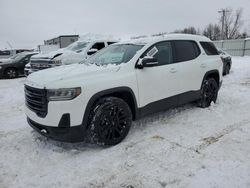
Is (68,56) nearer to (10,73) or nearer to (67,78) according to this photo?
(10,73)

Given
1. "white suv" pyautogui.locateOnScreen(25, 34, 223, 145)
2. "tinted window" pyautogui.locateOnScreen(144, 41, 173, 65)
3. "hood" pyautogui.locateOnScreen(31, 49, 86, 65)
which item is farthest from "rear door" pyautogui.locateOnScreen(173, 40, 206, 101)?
"hood" pyautogui.locateOnScreen(31, 49, 86, 65)

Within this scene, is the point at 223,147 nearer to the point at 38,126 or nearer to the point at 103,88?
the point at 103,88

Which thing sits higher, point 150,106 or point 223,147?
point 150,106

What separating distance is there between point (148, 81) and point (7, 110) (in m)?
4.12

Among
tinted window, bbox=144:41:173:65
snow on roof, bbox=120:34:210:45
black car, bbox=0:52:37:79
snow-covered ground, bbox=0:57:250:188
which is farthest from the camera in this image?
black car, bbox=0:52:37:79

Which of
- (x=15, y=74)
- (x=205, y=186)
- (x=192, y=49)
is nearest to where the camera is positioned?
(x=205, y=186)

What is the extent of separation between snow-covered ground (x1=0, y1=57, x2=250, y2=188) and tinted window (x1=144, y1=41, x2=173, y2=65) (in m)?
1.29

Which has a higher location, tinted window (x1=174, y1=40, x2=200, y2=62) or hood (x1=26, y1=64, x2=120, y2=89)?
tinted window (x1=174, y1=40, x2=200, y2=62)

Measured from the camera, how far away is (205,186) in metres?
2.75

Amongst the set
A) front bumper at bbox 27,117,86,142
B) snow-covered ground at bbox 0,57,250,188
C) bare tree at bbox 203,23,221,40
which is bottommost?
snow-covered ground at bbox 0,57,250,188

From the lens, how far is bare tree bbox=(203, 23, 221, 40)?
60.5 metres

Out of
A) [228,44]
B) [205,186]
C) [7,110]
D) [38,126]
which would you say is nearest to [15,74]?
[7,110]

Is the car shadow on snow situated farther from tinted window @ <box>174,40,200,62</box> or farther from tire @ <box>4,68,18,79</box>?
tire @ <box>4,68,18,79</box>

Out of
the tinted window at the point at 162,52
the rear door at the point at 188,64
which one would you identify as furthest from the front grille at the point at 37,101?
the rear door at the point at 188,64
